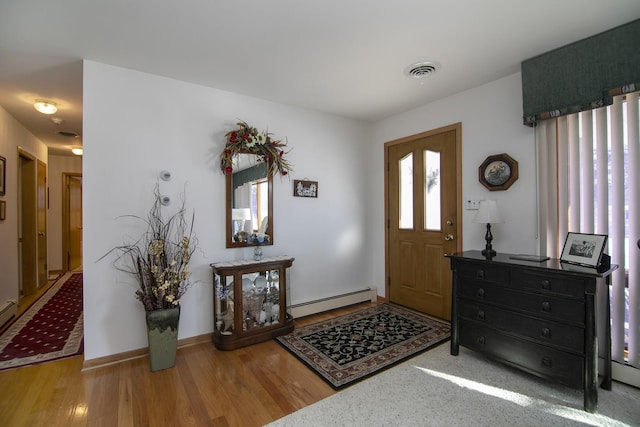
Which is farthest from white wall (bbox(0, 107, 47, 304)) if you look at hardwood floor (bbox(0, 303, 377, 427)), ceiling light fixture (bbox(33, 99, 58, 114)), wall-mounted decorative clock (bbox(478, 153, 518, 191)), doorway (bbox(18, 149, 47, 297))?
wall-mounted decorative clock (bbox(478, 153, 518, 191))

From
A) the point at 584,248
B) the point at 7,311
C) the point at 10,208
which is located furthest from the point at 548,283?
the point at 10,208

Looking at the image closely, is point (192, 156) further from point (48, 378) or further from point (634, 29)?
point (634, 29)

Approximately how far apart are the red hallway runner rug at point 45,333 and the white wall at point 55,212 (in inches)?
81.7

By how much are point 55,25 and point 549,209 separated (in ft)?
12.8

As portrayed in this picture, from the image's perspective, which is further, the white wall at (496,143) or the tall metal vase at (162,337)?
the white wall at (496,143)

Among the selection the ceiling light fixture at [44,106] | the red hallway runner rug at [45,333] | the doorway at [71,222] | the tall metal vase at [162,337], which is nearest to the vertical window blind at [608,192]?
the tall metal vase at [162,337]

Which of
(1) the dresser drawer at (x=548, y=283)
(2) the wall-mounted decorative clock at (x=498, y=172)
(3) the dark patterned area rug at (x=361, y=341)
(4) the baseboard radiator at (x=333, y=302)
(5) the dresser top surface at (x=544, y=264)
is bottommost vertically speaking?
(3) the dark patterned area rug at (x=361, y=341)

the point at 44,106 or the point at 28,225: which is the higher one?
the point at 44,106

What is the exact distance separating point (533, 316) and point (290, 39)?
8.63ft

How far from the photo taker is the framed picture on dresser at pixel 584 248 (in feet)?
6.45

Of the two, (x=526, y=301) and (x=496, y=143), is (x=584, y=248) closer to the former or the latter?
(x=526, y=301)

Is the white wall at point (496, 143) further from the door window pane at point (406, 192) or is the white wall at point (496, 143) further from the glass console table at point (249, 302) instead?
the glass console table at point (249, 302)

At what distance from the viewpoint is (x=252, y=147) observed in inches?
121

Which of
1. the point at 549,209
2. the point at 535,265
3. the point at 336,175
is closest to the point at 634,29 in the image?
the point at 549,209
